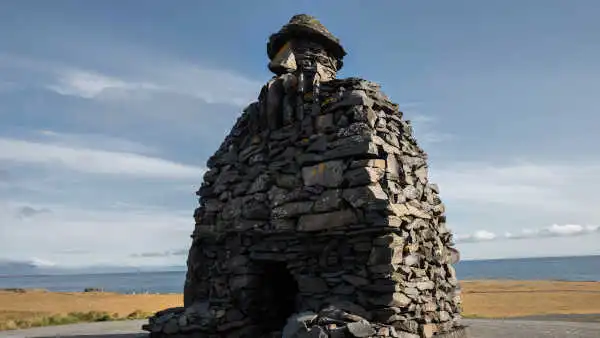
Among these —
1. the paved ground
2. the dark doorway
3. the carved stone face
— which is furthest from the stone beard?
the paved ground

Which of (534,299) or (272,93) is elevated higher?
(272,93)

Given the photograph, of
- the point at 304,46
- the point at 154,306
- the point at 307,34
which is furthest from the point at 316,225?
the point at 154,306

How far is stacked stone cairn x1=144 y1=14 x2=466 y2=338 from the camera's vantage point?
24.9 ft

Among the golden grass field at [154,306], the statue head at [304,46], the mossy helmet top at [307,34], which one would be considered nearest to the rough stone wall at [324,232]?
the statue head at [304,46]

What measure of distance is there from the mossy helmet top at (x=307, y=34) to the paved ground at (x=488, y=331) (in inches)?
264

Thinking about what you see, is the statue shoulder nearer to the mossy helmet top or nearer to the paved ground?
the mossy helmet top

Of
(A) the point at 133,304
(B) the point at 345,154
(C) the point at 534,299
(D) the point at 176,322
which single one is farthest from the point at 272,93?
(C) the point at 534,299

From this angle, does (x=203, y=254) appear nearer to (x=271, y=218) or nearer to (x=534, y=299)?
(x=271, y=218)

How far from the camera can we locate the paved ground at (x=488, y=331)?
10390 millimetres

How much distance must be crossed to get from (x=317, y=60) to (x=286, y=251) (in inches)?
169

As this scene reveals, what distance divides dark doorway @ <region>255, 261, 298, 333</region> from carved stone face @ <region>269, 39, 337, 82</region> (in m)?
4.01

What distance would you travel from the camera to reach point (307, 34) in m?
10.6

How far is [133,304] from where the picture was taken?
84.9 ft

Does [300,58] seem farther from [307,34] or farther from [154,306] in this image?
[154,306]
